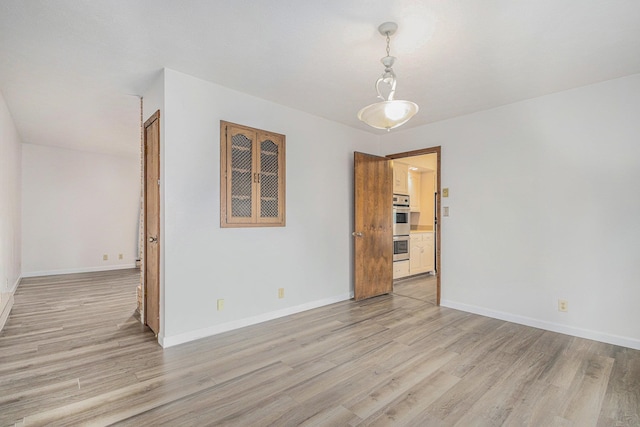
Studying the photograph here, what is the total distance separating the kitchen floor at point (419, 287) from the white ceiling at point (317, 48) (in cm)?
280

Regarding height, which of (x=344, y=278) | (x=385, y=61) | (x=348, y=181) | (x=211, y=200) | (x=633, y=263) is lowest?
(x=344, y=278)

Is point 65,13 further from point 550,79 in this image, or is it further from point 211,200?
point 550,79

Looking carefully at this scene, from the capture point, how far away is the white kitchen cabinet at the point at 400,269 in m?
5.78

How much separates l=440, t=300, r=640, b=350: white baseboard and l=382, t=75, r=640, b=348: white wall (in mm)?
11

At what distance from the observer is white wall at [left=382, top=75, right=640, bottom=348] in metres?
2.96

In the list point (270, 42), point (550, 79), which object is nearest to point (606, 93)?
point (550, 79)

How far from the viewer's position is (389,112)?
7.20ft

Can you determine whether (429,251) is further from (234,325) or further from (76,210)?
(76,210)

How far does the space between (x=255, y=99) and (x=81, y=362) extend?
118 inches

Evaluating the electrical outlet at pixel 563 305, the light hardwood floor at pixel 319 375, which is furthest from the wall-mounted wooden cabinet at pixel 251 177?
the electrical outlet at pixel 563 305

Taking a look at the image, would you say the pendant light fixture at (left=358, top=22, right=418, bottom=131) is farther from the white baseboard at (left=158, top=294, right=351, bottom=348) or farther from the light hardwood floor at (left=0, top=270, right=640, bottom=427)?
the white baseboard at (left=158, top=294, right=351, bottom=348)

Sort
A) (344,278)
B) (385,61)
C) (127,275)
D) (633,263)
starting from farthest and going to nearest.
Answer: (127,275) → (344,278) → (633,263) → (385,61)

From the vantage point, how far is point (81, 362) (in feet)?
8.48

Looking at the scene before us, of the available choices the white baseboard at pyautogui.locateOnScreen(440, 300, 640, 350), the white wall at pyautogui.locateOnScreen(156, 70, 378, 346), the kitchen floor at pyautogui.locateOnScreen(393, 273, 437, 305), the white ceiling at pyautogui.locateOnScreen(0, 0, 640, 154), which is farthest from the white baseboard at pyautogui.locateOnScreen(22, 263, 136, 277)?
the white baseboard at pyautogui.locateOnScreen(440, 300, 640, 350)
